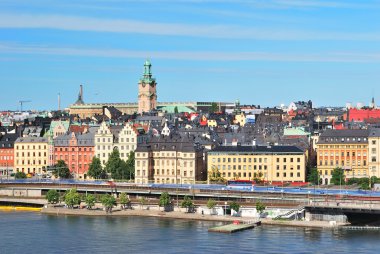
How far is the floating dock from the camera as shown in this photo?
69.1 meters

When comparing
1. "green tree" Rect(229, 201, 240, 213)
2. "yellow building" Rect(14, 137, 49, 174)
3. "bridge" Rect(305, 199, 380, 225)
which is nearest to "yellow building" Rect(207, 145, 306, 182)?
"green tree" Rect(229, 201, 240, 213)

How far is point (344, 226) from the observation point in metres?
71.6

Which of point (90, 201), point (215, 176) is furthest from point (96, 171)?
point (90, 201)

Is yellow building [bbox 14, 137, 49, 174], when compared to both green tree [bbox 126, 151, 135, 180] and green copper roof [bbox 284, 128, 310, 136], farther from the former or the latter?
green copper roof [bbox 284, 128, 310, 136]

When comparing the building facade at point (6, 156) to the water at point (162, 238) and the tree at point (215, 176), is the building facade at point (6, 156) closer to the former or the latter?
the tree at point (215, 176)

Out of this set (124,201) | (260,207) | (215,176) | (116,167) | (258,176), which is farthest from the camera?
(116,167)

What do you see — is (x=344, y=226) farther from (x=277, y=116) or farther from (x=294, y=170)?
(x=277, y=116)

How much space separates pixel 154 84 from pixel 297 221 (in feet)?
320

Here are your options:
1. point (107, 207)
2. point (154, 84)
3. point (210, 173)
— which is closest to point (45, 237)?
point (107, 207)

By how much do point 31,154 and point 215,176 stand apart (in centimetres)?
2481

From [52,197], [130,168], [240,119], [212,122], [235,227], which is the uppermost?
[240,119]

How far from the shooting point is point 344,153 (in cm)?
9875

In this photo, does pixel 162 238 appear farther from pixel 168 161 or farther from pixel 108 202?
pixel 168 161

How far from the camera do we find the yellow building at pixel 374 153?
96.8m
